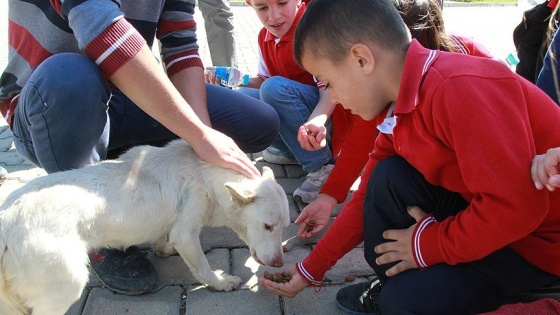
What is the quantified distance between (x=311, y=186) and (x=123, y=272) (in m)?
1.56

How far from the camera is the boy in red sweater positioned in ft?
5.93

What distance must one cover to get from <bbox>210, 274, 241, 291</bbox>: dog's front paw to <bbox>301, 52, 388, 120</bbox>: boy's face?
1.21m

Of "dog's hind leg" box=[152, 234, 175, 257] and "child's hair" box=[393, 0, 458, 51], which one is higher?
"child's hair" box=[393, 0, 458, 51]

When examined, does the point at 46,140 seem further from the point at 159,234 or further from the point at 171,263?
the point at 171,263

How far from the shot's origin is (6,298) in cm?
234

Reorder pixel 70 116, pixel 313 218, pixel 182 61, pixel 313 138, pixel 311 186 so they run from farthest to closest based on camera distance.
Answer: pixel 311 186 → pixel 182 61 → pixel 313 138 → pixel 313 218 → pixel 70 116

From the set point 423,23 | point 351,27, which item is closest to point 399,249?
point 351,27

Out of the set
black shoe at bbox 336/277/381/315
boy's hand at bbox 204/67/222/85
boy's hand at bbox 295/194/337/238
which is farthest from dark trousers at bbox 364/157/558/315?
boy's hand at bbox 204/67/222/85

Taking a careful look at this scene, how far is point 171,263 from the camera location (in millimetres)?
3088

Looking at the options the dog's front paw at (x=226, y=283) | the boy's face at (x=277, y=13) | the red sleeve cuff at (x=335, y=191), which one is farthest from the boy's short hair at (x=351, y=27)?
the boy's face at (x=277, y=13)

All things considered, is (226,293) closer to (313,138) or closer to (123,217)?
(123,217)

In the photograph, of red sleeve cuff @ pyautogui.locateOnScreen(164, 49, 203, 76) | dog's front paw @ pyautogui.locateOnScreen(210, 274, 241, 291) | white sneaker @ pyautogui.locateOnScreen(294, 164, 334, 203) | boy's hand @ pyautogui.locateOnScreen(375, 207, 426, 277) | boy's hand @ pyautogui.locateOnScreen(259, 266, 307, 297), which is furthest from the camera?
white sneaker @ pyautogui.locateOnScreen(294, 164, 334, 203)

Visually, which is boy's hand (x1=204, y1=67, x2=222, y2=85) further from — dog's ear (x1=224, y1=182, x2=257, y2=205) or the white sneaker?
dog's ear (x1=224, y1=182, x2=257, y2=205)

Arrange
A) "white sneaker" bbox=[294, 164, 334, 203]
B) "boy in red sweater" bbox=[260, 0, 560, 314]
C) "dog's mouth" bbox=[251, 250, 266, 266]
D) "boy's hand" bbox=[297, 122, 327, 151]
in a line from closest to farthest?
"boy in red sweater" bbox=[260, 0, 560, 314], "dog's mouth" bbox=[251, 250, 266, 266], "boy's hand" bbox=[297, 122, 327, 151], "white sneaker" bbox=[294, 164, 334, 203]
